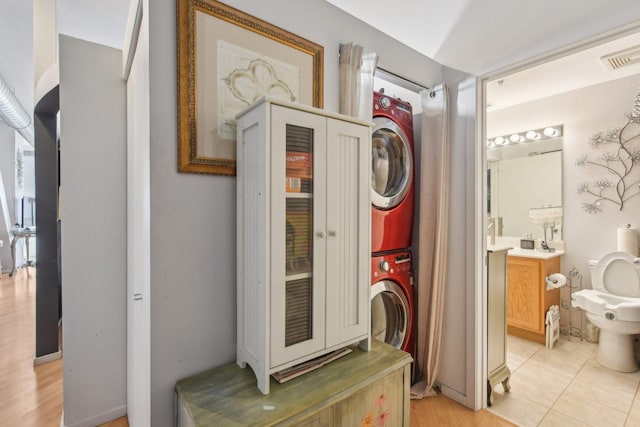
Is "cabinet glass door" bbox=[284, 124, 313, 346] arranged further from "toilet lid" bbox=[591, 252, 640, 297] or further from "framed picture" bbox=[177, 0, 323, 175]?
"toilet lid" bbox=[591, 252, 640, 297]

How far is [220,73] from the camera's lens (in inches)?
48.0

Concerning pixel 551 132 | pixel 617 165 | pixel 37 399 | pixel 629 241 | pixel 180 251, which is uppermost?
pixel 551 132

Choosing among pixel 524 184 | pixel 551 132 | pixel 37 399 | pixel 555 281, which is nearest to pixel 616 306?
pixel 555 281

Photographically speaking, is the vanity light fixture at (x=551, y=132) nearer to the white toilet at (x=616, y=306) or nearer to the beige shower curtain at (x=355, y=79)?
the white toilet at (x=616, y=306)

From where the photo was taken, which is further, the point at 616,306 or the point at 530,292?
the point at 530,292

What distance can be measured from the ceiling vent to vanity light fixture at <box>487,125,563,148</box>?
770 millimetres

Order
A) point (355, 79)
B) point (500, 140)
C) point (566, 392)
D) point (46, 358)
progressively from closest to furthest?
point (355, 79) → point (566, 392) → point (46, 358) → point (500, 140)

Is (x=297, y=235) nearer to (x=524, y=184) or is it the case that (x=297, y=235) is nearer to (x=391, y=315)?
(x=391, y=315)

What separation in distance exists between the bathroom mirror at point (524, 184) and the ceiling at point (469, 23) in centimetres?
101

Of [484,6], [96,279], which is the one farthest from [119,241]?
[484,6]

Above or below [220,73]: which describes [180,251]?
below

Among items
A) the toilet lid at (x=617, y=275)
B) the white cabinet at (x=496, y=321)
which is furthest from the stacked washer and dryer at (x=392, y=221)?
the toilet lid at (x=617, y=275)

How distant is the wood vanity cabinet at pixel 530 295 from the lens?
2.89 metres

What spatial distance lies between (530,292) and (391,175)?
2.13 meters
